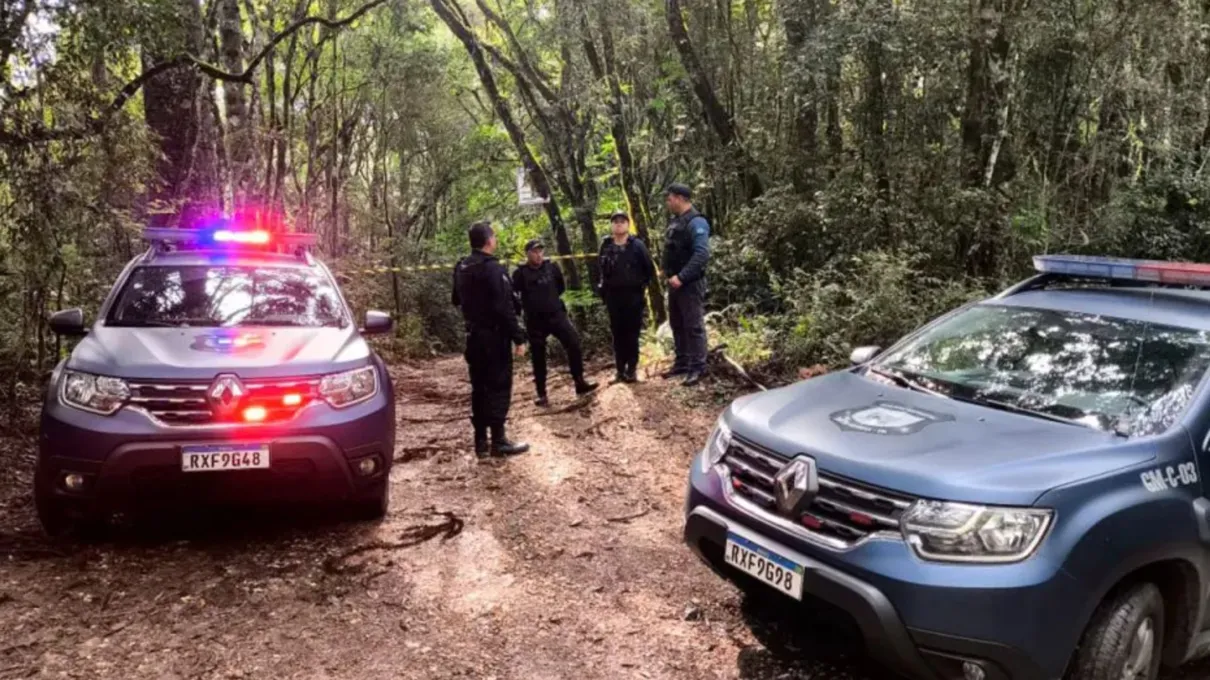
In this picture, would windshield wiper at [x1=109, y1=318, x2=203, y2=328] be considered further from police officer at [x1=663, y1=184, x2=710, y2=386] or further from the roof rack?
the roof rack

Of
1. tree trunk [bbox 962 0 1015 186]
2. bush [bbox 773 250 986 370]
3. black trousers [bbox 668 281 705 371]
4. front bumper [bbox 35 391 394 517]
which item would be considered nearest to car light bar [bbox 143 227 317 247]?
front bumper [bbox 35 391 394 517]

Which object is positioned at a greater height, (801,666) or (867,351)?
(867,351)

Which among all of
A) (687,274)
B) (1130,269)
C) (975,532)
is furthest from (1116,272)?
(687,274)

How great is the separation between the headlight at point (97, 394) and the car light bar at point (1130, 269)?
15.4 ft

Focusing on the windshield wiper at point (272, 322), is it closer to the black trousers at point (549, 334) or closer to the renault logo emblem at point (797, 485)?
the renault logo emblem at point (797, 485)

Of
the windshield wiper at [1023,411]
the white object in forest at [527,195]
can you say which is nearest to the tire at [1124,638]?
the windshield wiper at [1023,411]

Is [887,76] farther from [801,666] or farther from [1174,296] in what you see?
[801,666]

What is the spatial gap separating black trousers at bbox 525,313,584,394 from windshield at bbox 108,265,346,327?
10.3 feet

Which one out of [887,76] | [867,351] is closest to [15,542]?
[867,351]

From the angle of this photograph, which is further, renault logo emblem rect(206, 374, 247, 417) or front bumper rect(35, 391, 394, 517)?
renault logo emblem rect(206, 374, 247, 417)

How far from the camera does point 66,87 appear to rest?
638 centimetres

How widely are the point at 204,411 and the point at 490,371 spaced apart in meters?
2.60

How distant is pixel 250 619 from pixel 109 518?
153 centimetres

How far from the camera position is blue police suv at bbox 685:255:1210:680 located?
2.65 m
